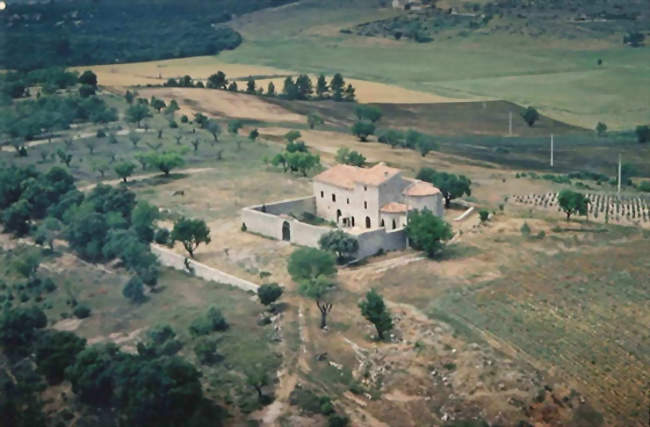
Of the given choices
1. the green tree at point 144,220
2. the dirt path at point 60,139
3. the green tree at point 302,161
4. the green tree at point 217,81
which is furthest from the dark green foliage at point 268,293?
the green tree at point 217,81

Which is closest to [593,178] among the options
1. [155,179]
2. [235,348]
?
[155,179]

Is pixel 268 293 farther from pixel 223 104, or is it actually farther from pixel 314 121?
pixel 223 104

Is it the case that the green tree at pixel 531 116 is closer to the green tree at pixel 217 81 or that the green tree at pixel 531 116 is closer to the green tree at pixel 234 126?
the green tree at pixel 234 126

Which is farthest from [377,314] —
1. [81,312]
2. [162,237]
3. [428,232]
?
[162,237]

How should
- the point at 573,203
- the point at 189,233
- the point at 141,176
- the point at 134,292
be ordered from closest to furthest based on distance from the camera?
1. the point at 134,292
2. the point at 189,233
3. the point at 573,203
4. the point at 141,176

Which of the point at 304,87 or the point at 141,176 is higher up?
the point at 141,176

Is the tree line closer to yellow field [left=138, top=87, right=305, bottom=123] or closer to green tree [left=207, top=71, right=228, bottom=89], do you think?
green tree [left=207, top=71, right=228, bottom=89]

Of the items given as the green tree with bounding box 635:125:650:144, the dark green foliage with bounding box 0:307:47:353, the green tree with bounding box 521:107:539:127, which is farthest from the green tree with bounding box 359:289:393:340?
the green tree with bounding box 521:107:539:127
